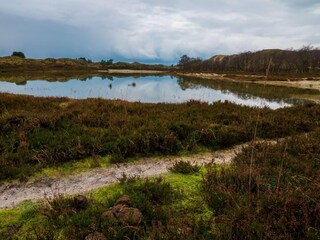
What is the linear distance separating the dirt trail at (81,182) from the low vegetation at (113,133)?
1.48 feet

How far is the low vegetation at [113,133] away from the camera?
324 inches

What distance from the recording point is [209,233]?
4.36 metres

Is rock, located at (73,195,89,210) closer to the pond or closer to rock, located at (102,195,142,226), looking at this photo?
rock, located at (102,195,142,226)

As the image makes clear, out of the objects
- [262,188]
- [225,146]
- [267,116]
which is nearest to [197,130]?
[225,146]

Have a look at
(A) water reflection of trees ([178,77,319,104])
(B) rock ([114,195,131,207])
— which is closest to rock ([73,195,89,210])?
(B) rock ([114,195,131,207])

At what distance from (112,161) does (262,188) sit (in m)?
4.12

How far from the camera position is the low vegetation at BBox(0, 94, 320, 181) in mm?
8242

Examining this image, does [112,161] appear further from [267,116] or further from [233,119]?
[267,116]

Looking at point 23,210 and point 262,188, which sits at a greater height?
point 262,188

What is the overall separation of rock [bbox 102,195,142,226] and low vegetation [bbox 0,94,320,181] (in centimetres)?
336

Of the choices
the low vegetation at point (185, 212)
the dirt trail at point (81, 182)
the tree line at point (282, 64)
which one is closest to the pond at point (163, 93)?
the dirt trail at point (81, 182)

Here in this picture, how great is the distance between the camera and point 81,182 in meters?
7.05

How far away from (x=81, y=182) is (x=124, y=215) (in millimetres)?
2667

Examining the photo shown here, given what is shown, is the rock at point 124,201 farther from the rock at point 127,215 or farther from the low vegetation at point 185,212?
the rock at point 127,215
